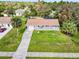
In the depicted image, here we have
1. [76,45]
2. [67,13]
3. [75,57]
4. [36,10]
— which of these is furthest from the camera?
[36,10]

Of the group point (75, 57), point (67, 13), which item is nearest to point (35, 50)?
point (75, 57)

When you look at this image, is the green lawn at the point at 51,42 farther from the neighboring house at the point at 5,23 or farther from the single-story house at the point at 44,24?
the neighboring house at the point at 5,23

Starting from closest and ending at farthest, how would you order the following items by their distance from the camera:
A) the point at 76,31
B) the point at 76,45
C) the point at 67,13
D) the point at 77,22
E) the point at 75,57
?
the point at 75,57 < the point at 76,45 < the point at 76,31 < the point at 77,22 < the point at 67,13

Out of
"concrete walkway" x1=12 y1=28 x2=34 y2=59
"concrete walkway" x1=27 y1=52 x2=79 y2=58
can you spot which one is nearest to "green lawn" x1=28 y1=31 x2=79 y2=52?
"concrete walkway" x1=12 y1=28 x2=34 y2=59

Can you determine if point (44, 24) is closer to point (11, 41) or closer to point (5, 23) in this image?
point (5, 23)

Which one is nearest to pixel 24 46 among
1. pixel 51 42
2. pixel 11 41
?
pixel 11 41

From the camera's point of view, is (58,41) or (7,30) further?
(7,30)

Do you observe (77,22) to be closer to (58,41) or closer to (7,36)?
(58,41)
